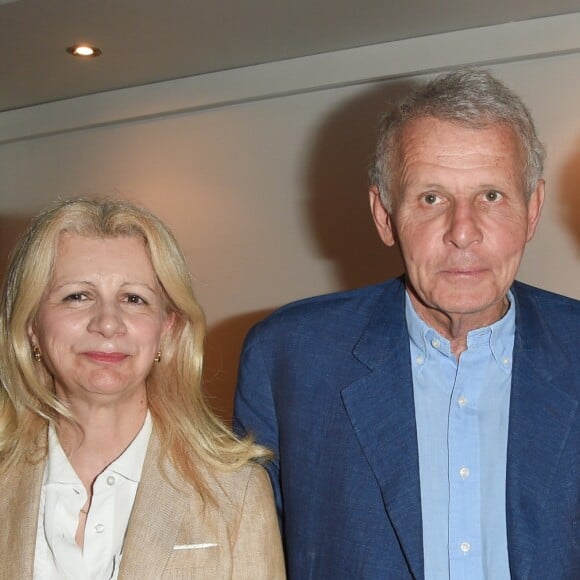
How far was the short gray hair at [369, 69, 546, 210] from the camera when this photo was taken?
85.0 inches

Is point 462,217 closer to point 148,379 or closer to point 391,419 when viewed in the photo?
point 391,419

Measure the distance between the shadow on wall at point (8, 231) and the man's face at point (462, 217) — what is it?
435cm

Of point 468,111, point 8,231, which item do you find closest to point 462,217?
point 468,111

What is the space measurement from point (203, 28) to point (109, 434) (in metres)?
2.81

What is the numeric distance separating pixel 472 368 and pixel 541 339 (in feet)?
0.63

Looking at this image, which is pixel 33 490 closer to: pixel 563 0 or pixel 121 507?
pixel 121 507

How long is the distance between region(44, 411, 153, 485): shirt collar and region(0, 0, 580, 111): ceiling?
2511 millimetres

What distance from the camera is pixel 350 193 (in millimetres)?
4906

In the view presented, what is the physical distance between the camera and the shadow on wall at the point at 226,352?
5.20 m

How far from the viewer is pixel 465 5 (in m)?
4.21

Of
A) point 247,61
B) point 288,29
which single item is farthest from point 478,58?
point 247,61

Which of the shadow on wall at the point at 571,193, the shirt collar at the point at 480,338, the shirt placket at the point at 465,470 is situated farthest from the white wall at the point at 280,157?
the shirt placket at the point at 465,470

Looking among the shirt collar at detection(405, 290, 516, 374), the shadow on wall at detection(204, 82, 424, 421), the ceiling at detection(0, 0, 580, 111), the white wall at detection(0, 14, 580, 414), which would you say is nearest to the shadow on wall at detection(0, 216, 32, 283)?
the white wall at detection(0, 14, 580, 414)

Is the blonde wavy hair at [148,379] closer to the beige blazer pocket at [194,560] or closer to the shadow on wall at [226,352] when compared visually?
the beige blazer pocket at [194,560]
